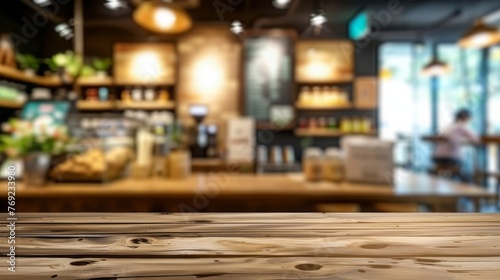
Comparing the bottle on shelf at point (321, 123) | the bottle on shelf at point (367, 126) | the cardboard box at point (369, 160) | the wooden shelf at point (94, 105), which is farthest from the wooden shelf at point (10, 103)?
the bottle on shelf at point (367, 126)

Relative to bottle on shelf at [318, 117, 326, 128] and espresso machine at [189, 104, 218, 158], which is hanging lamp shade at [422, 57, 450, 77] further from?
espresso machine at [189, 104, 218, 158]

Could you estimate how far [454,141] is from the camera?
Answer: 5.12 m

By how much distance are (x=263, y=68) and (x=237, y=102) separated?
1.80ft

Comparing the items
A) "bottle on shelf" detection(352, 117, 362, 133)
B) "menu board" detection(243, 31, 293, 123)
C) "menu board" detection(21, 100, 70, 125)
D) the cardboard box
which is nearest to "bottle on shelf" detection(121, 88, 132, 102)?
→ "menu board" detection(243, 31, 293, 123)

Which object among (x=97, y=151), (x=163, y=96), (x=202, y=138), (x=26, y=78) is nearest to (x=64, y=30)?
(x=26, y=78)

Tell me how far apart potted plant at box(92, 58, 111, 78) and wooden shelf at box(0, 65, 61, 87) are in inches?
18.9

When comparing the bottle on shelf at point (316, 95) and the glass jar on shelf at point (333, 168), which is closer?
the glass jar on shelf at point (333, 168)

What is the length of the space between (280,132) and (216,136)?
0.98 metres

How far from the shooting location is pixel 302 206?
2053 mm

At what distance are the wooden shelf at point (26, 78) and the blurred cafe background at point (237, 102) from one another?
0.02m

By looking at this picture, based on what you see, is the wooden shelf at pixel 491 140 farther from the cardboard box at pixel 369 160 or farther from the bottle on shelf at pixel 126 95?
the bottle on shelf at pixel 126 95

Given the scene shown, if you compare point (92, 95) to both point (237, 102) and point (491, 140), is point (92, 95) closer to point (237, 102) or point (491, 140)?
point (237, 102)

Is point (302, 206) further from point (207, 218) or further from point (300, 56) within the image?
point (300, 56)

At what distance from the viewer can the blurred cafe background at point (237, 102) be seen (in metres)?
2.10
